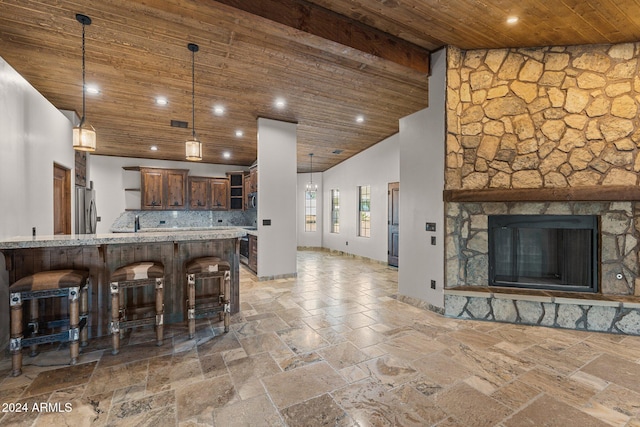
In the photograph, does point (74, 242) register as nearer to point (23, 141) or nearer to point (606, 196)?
point (23, 141)

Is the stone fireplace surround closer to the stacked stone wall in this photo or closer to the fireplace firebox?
the fireplace firebox

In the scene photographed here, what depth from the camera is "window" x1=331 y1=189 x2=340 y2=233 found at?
363 inches

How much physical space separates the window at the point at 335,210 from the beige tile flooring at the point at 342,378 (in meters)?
5.91

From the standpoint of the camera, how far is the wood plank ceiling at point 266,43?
268cm

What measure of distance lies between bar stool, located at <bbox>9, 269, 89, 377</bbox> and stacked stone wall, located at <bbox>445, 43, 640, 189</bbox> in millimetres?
4055

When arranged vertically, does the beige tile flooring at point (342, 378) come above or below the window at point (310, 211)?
below

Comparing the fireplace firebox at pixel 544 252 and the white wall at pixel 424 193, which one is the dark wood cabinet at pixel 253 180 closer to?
the white wall at pixel 424 193

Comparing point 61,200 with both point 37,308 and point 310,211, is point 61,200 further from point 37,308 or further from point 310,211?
point 310,211

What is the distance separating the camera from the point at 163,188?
7.71 meters

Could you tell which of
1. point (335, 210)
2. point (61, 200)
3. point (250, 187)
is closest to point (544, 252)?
point (250, 187)

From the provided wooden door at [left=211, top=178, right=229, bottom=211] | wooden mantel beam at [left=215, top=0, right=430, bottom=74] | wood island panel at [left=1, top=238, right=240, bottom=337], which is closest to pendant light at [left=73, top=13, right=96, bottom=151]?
wood island panel at [left=1, top=238, right=240, bottom=337]

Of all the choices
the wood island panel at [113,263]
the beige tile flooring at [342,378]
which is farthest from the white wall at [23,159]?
the beige tile flooring at [342,378]

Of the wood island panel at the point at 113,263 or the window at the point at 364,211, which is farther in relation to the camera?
the window at the point at 364,211

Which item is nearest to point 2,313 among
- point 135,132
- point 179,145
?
point 135,132
